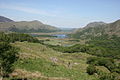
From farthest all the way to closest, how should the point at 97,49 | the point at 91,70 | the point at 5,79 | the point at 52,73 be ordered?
1. the point at 97,49
2. the point at 91,70
3. the point at 52,73
4. the point at 5,79

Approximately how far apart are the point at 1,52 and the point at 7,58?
1.97 m

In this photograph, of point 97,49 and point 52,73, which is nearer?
point 52,73

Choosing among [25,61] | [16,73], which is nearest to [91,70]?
[25,61]

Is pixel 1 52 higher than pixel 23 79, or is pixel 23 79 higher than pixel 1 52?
pixel 1 52

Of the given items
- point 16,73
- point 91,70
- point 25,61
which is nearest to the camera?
point 16,73

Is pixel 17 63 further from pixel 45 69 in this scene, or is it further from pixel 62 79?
pixel 62 79

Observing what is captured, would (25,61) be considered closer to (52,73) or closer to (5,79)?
(52,73)

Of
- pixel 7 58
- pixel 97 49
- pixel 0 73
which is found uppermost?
pixel 7 58

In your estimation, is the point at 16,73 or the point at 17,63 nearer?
the point at 16,73

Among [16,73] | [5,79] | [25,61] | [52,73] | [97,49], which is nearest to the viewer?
[5,79]

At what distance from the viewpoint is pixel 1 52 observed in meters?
28.8

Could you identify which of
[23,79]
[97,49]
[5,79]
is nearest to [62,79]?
[23,79]

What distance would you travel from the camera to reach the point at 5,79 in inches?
1066

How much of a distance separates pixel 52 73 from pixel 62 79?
5.93 meters
